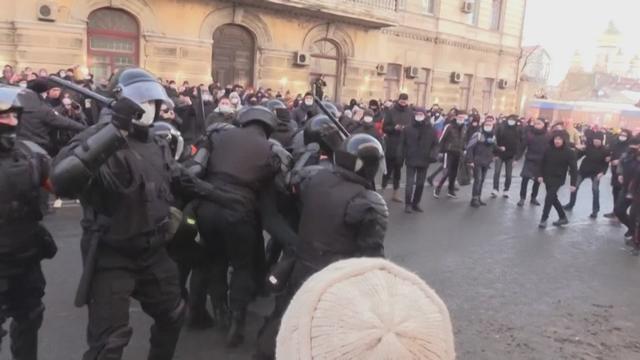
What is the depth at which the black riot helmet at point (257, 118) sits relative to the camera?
442 centimetres

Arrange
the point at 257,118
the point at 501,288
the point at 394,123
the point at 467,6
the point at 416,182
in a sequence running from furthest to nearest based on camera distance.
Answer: the point at 467,6
the point at 394,123
the point at 416,182
the point at 501,288
the point at 257,118

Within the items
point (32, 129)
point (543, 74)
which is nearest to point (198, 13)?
point (32, 129)

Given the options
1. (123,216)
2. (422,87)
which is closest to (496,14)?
(422,87)

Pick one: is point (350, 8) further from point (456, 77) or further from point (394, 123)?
point (394, 123)

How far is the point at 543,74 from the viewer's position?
43250 millimetres

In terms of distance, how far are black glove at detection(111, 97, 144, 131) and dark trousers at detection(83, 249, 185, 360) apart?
76 centimetres

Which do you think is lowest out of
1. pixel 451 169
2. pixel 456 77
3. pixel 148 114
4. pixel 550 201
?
pixel 550 201

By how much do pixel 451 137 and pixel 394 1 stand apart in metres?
12.1

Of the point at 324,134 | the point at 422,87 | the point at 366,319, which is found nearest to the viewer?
the point at 366,319

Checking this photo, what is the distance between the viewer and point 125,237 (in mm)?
2971

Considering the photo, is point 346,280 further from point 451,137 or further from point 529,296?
point 451,137

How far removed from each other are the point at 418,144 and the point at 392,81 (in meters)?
14.0

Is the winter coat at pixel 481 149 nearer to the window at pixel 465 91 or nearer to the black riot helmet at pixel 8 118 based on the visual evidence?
the black riot helmet at pixel 8 118

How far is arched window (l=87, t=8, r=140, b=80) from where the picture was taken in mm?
15008
